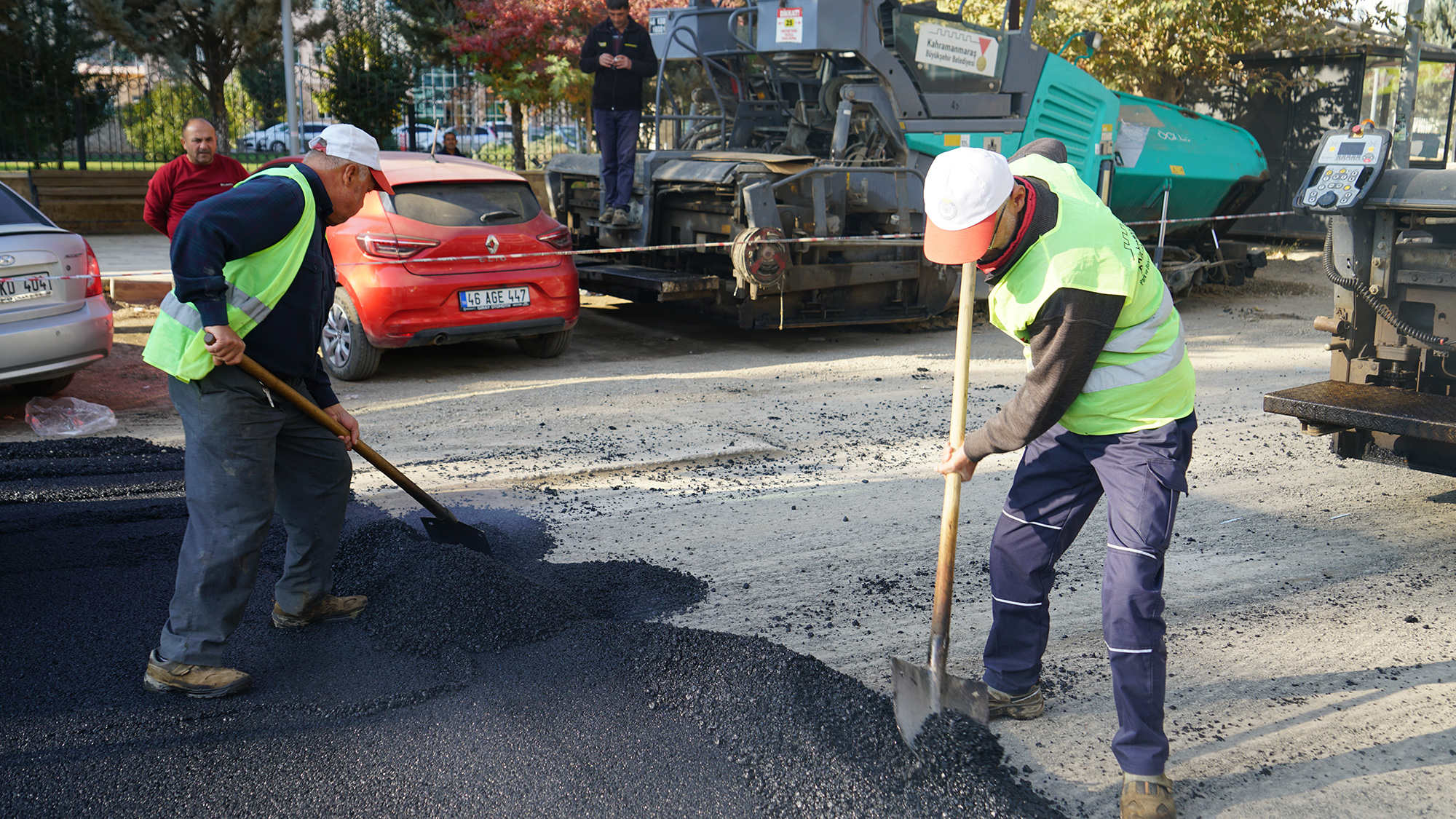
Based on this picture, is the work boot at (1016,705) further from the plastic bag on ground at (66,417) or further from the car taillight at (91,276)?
the car taillight at (91,276)

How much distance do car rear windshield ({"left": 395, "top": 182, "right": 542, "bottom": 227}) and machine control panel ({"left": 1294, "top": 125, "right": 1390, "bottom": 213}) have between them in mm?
5086

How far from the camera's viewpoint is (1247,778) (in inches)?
116

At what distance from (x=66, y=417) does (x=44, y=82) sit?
10.1 meters

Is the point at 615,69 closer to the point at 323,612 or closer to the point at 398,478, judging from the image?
the point at 398,478

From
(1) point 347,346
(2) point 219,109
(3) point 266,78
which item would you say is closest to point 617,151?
(1) point 347,346

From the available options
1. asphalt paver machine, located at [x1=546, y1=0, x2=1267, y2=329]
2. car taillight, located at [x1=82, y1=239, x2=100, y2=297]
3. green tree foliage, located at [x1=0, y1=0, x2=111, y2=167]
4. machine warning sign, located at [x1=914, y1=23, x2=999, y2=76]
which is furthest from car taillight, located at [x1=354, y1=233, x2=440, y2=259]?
green tree foliage, located at [x1=0, y1=0, x2=111, y2=167]

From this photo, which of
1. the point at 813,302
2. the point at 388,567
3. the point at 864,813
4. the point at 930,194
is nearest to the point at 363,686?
the point at 388,567

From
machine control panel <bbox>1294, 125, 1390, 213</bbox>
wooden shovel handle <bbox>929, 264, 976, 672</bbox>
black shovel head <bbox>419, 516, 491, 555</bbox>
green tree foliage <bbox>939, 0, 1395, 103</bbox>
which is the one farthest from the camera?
green tree foliage <bbox>939, 0, 1395, 103</bbox>

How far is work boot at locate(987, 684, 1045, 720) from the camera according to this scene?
3225 mm

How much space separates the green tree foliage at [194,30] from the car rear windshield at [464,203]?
7.91 m

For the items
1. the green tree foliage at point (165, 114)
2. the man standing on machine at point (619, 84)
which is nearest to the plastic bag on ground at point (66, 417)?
Answer: the man standing on machine at point (619, 84)

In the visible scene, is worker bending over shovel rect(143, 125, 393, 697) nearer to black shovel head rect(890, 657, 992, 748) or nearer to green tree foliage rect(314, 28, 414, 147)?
black shovel head rect(890, 657, 992, 748)

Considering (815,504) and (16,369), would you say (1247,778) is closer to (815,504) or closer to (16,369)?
(815,504)

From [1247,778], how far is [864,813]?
1150 millimetres
